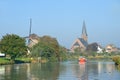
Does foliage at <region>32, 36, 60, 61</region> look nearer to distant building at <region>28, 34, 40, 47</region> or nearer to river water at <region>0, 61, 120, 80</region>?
distant building at <region>28, 34, 40, 47</region>

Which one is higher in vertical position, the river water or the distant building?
the distant building

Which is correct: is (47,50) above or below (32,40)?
below

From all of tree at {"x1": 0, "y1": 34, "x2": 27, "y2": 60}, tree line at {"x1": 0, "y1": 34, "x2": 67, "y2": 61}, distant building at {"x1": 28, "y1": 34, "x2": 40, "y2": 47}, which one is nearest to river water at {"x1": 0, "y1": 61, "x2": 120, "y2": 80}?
tree at {"x1": 0, "y1": 34, "x2": 27, "y2": 60}

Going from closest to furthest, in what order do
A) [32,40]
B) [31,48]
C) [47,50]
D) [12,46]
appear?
[12,46]
[47,50]
[31,48]
[32,40]

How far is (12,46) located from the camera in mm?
91938

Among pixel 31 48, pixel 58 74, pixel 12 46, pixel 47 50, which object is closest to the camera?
pixel 58 74

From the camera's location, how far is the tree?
90.8 m

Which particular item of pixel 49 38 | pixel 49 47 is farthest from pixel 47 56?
pixel 49 38

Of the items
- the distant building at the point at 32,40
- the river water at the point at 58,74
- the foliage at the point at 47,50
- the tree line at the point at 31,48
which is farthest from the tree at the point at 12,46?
the distant building at the point at 32,40

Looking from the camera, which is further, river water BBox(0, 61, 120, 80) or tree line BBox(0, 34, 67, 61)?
tree line BBox(0, 34, 67, 61)

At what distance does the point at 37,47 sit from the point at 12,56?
2105 cm

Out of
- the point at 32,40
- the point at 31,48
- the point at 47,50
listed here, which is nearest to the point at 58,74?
the point at 47,50

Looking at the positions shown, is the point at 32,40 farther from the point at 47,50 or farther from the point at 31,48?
the point at 47,50

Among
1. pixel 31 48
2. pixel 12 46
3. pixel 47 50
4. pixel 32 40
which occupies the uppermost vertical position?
pixel 32 40
